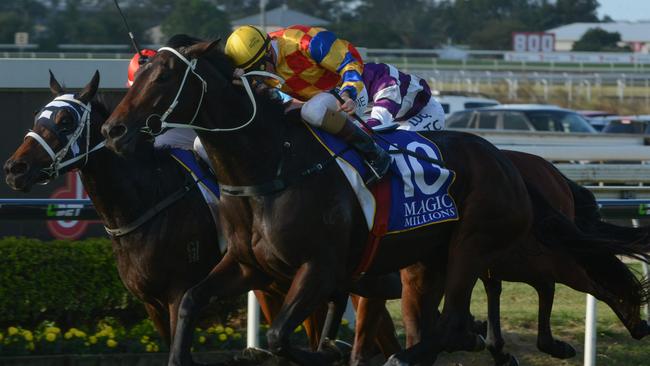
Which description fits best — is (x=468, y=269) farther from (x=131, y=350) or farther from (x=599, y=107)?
(x=599, y=107)

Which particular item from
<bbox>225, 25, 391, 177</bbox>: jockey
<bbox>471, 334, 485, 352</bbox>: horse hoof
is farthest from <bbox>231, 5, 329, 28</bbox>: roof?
<bbox>225, 25, 391, 177</bbox>: jockey

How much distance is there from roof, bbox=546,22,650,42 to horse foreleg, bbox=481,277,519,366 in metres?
63.4

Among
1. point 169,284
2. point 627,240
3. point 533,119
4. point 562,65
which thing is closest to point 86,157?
point 169,284

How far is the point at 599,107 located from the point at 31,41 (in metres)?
29.3

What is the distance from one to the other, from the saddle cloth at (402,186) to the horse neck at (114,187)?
1.06 m

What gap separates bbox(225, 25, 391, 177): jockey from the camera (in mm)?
5633

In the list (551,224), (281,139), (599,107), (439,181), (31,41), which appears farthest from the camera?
(31,41)

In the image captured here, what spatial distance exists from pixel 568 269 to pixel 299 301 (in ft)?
7.40

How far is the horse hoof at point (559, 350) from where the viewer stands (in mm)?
7047

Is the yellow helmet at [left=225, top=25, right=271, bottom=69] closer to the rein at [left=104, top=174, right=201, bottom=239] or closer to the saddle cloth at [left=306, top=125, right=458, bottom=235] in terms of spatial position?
Result: the saddle cloth at [left=306, top=125, right=458, bottom=235]

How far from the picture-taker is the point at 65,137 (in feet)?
20.1

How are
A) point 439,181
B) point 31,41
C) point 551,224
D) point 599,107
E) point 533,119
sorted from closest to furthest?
point 439,181, point 551,224, point 533,119, point 599,107, point 31,41

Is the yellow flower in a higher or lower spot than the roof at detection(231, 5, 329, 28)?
lower

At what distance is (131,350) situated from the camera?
7.16 metres
